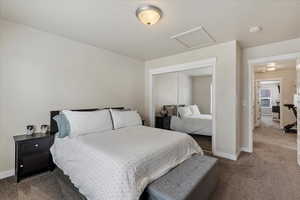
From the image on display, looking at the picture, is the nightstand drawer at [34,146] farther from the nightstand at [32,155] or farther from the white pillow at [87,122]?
the white pillow at [87,122]

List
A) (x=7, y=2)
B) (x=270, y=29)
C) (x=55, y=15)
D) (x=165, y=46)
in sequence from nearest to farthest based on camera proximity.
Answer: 1. (x=7, y=2)
2. (x=55, y=15)
3. (x=270, y=29)
4. (x=165, y=46)

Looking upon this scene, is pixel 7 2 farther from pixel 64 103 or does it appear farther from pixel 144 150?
pixel 144 150

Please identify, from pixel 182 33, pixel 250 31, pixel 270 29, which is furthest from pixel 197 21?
pixel 270 29

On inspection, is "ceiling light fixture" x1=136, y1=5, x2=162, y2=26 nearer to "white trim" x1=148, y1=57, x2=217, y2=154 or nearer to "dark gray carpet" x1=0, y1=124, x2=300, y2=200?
"white trim" x1=148, y1=57, x2=217, y2=154

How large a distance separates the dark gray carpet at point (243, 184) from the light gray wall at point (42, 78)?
588 mm

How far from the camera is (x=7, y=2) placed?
1.87m

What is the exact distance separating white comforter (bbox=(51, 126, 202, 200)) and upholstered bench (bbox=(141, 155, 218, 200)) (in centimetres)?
9

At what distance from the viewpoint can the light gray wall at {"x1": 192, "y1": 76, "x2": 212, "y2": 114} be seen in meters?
3.46

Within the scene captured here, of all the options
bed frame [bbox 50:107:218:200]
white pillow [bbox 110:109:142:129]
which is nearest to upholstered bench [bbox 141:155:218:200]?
bed frame [bbox 50:107:218:200]

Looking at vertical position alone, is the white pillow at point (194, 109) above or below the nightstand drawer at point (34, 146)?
above

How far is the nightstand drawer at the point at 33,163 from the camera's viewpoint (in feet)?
6.96

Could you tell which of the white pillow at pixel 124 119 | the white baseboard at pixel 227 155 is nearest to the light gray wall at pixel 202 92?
the white baseboard at pixel 227 155

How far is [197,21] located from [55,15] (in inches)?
82.4

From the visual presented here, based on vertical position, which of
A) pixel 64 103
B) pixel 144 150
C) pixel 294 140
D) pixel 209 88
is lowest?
pixel 294 140
